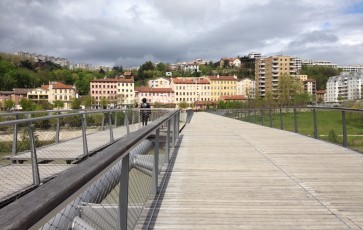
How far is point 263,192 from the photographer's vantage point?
5574 millimetres

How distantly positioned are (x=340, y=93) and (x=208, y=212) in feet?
670

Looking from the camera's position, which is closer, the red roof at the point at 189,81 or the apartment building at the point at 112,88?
the red roof at the point at 189,81

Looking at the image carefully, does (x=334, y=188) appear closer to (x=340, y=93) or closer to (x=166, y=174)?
(x=166, y=174)

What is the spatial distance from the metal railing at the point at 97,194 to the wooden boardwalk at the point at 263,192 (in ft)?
1.45

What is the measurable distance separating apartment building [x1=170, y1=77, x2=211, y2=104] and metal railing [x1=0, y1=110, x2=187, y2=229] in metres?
145

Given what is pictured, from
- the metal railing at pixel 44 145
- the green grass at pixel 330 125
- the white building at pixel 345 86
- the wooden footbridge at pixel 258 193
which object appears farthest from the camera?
the white building at pixel 345 86

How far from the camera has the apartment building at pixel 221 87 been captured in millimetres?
157000

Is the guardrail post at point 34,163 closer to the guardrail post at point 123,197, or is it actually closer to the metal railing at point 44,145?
the metal railing at point 44,145

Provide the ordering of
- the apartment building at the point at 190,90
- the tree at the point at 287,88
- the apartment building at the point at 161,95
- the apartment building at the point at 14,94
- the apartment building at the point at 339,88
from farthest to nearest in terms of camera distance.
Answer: the apartment building at the point at 339,88, the apartment building at the point at 190,90, the apartment building at the point at 161,95, the apartment building at the point at 14,94, the tree at the point at 287,88

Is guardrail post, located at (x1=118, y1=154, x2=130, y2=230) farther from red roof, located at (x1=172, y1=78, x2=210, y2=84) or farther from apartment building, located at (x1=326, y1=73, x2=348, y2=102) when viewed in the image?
apartment building, located at (x1=326, y1=73, x2=348, y2=102)

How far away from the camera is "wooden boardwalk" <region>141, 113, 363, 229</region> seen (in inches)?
167

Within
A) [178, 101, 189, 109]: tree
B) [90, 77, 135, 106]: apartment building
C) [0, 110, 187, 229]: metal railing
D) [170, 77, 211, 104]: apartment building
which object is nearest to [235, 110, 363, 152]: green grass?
[0, 110, 187, 229]: metal railing

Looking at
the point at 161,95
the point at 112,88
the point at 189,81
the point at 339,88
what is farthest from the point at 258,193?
the point at 339,88

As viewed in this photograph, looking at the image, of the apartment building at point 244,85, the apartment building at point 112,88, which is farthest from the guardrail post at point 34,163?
the apartment building at point 244,85
